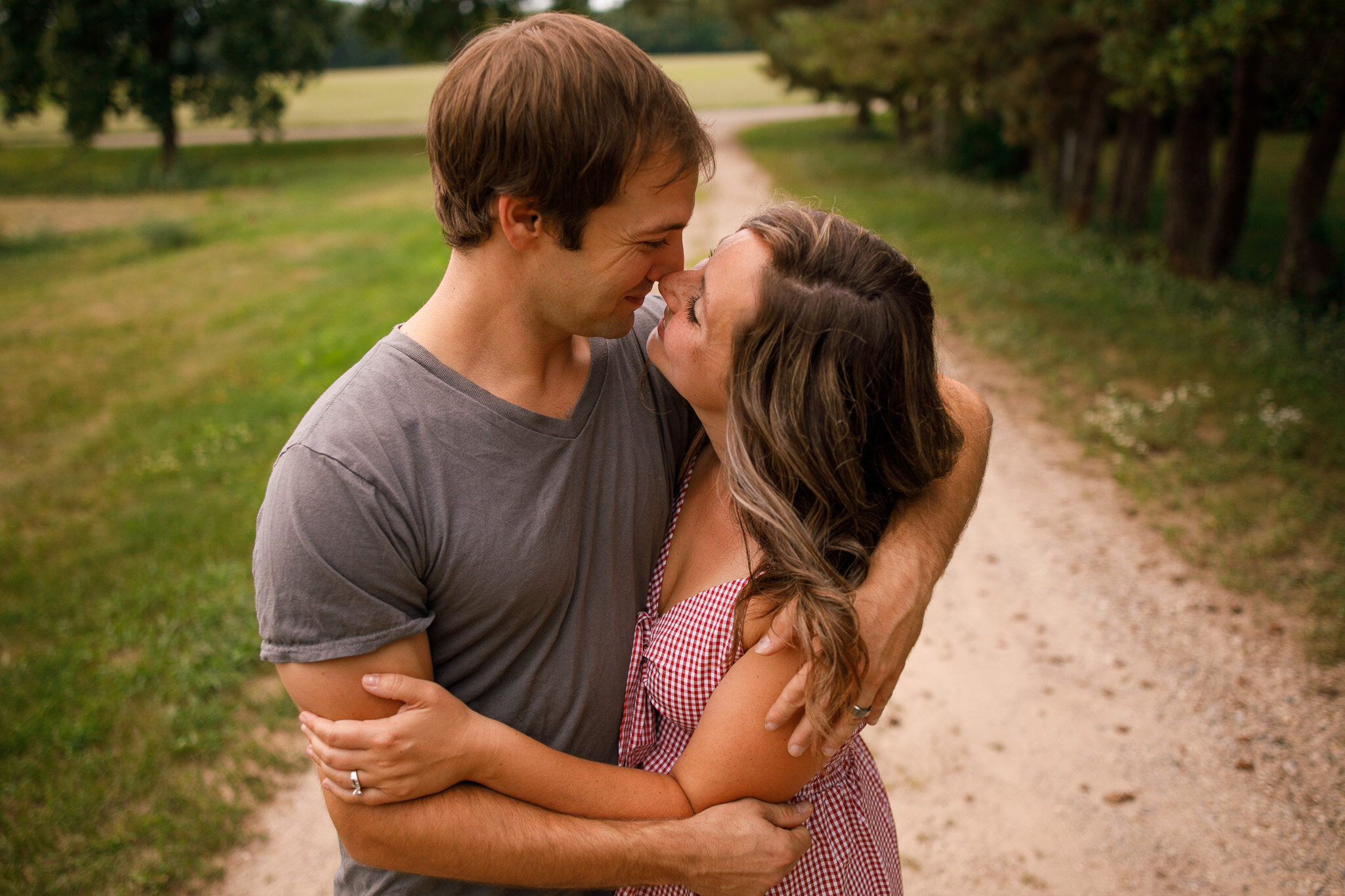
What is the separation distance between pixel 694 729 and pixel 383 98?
62.7 m

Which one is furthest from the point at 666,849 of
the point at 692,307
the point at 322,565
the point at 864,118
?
the point at 864,118

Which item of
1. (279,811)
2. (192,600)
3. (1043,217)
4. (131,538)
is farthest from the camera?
(1043,217)

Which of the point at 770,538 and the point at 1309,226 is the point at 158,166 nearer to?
the point at 1309,226

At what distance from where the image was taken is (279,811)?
12.1 ft

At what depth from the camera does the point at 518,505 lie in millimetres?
1756

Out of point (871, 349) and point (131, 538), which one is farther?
point (131, 538)

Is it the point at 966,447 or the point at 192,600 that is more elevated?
the point at 966,447

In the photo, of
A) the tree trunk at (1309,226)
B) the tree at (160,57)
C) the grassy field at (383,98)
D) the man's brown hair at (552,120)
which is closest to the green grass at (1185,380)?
the tree trunk at (1309,226)

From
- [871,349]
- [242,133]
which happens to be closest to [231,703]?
[871,349]

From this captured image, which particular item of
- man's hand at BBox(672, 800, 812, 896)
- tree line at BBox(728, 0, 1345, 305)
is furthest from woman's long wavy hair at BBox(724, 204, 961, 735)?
tree line at BBox(728, 0, 1345, 305)

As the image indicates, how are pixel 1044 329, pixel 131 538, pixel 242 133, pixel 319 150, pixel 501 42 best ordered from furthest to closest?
pixel 242 133 → pixel 319 150 → pixel 1044 329 → pixel 131 538 → pixel 501 42

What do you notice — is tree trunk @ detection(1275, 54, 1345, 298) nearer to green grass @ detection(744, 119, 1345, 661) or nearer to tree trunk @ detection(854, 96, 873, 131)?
green grass @ detection(744, 119, 1345, 661)

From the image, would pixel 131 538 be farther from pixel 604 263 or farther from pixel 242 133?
pixel 242 133

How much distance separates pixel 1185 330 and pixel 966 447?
7.45 metres
